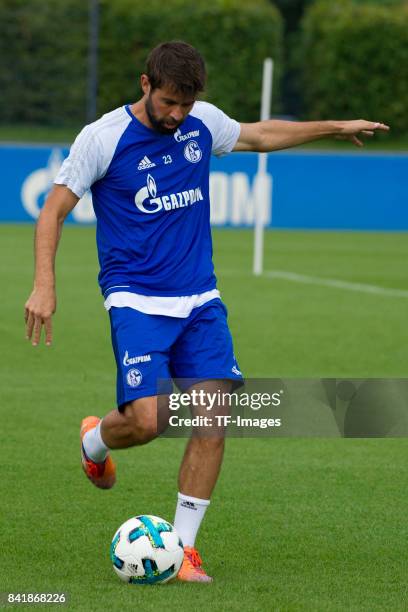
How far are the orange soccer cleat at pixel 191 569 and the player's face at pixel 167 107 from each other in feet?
5.60

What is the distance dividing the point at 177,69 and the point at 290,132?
103 cm

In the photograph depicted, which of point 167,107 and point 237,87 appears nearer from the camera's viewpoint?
point 167,107

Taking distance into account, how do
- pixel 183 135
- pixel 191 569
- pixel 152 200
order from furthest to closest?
pixel 183 135
pixel 152 200
pixel 191 569

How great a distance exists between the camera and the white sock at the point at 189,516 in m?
5.86

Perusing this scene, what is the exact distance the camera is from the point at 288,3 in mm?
45219

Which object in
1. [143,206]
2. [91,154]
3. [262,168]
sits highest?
[91,154]

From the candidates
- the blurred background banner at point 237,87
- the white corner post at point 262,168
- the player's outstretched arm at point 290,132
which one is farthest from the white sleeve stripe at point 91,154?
the blurred background banner at point 237,87

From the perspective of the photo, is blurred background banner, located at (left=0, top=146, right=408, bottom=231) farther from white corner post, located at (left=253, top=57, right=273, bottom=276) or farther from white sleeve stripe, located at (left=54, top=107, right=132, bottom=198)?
white sleeve stripe, located at (left=54, top=107, right=132, bottom=198)

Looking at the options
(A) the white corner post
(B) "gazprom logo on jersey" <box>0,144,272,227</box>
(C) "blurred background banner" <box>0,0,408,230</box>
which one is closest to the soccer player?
(A) the white corner post

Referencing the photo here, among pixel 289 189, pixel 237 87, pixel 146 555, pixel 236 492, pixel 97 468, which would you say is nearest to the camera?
pixel 146 555

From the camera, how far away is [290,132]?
6.63m

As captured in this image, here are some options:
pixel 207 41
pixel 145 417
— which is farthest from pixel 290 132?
pixel 207 41

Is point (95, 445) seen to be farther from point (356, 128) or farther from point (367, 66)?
point (367, 66)

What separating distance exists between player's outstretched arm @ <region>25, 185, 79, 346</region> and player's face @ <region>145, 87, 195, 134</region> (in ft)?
1.52
